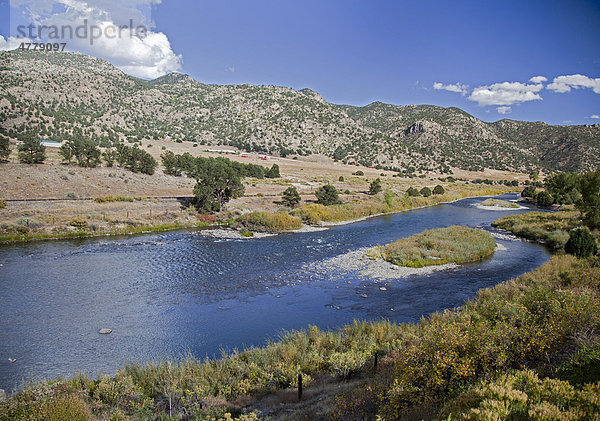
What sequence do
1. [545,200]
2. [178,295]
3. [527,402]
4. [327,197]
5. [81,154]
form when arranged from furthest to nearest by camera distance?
[545,200] → [81,154] → [327,197] → [178,295] → [527,402]

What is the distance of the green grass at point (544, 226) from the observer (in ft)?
101

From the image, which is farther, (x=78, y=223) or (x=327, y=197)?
(x=327, y=197)

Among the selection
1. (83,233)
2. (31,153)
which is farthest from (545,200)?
(31,153)

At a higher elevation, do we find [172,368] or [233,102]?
[233,102]

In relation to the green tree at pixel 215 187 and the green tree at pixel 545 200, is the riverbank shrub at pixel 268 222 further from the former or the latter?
the green tree at pixel 545 200

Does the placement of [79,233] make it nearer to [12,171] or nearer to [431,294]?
[12,171]

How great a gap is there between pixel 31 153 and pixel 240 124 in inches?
3181

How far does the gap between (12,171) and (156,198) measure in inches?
656

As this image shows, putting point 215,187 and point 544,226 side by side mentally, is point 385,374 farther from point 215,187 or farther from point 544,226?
point 215,187

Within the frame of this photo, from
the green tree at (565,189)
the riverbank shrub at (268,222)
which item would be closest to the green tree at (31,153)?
the riverbank shrub at (268,222)

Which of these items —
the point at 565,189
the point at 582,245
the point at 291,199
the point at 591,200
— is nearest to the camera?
the point at 582,245

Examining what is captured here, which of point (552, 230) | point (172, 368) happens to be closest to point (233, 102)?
point (552, 230)

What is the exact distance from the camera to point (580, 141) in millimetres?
139250

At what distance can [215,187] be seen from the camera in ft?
136
